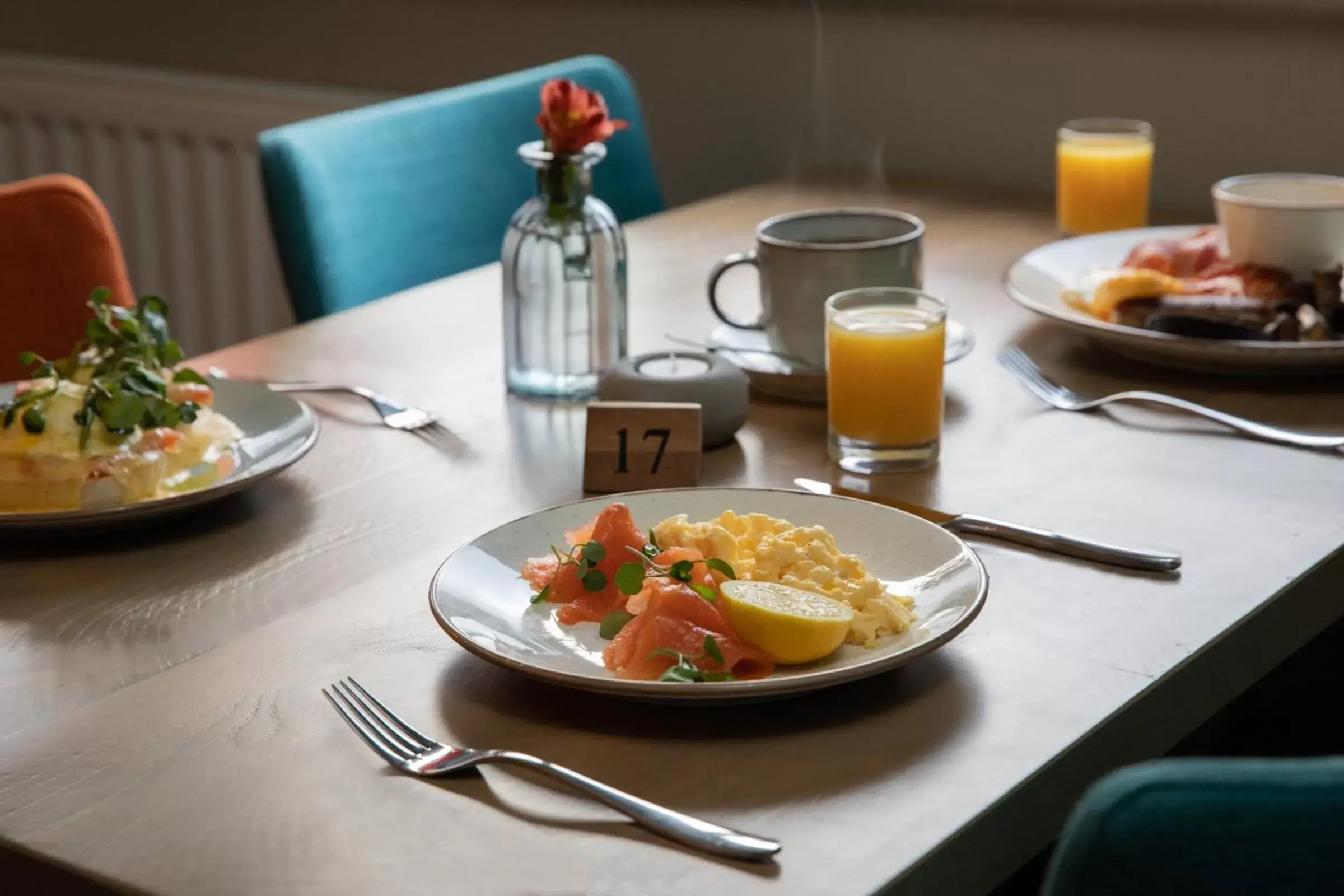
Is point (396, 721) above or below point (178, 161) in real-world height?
above

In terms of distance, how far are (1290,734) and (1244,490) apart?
2.14ft

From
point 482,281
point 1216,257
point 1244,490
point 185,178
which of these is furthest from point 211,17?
point 1244,490

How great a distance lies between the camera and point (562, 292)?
4.40 feet

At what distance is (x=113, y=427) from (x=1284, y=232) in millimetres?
982

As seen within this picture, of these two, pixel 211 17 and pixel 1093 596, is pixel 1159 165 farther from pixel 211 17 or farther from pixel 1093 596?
pixel 211 17

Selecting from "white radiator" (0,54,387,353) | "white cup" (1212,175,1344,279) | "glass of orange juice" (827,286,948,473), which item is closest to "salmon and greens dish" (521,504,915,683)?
"glass of orange juice" (827,286,948,473)

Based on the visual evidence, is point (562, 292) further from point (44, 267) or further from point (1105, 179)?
point (1105, 179)

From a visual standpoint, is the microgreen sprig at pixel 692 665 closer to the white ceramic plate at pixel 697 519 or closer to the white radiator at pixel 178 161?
the white ceramic plate at pixel 697 519

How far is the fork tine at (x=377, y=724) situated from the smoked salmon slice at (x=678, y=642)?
Result: 105 millimetres

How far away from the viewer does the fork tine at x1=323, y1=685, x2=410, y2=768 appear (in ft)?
2.51

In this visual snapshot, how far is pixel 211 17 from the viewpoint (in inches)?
123

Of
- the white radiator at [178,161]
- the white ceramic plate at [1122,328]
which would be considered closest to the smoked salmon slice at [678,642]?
the white ceramic plate at [1122,328]

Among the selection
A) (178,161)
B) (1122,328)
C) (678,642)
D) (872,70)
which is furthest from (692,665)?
(178,161)

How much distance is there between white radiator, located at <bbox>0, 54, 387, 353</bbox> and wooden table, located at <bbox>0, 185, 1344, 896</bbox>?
5.98ft
